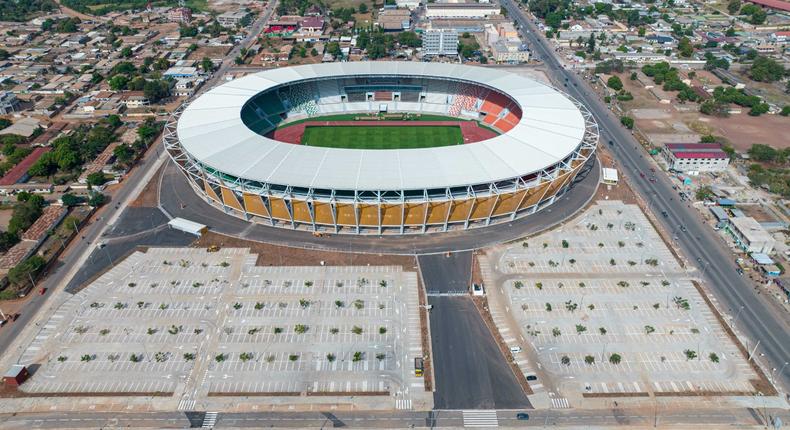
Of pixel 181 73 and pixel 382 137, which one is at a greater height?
pixel 181 73

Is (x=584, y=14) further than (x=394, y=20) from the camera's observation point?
Yes

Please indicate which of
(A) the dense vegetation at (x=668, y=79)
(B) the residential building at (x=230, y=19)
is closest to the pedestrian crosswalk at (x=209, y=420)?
(A) the dense vegetation at (x=668, y=79)

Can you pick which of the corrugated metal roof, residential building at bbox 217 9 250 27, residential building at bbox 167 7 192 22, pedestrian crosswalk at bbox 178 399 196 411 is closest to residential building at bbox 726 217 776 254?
the corrugated metal roof

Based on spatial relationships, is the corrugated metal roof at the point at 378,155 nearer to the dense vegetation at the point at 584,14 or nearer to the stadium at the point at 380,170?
the stadium at the point at 380,170

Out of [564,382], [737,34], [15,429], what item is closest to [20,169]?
[15,429]

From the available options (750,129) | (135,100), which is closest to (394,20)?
(135,100)

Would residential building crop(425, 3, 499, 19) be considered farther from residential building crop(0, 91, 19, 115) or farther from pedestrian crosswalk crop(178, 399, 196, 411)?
pedestrian crosswalk crop(178, 399, 196, 411)

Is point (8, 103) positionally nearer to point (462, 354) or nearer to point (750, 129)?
point (462, 354)
